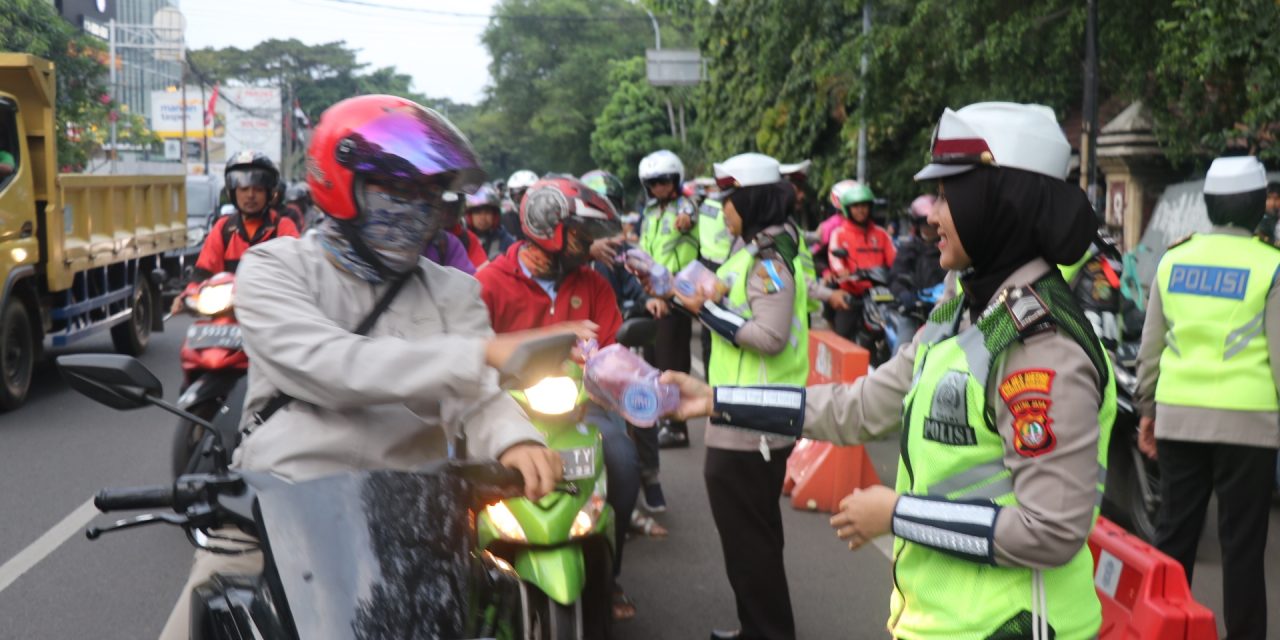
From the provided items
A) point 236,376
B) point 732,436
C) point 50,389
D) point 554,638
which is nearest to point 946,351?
point 554,638

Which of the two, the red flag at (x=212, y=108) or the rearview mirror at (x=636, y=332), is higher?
the red flag at (x=212, y=108)

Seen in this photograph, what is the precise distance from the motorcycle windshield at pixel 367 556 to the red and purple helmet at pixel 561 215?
270cm

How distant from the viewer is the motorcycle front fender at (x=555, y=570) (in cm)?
410

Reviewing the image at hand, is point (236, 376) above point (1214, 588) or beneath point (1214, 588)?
above

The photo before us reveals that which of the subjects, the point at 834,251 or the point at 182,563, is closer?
the point at 182,563

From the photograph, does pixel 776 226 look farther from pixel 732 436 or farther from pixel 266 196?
pixel 266 196

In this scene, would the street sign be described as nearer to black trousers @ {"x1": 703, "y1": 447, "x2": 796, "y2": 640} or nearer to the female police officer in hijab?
black trousers @ {"x1": 703, "y1": 447, "x2": 796, "y2": 640}

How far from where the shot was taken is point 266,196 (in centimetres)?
802

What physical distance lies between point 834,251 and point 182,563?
291 inches

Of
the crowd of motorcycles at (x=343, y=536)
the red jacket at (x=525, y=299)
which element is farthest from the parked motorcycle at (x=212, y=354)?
the crowd of motorcycles at (x=343, y=536)

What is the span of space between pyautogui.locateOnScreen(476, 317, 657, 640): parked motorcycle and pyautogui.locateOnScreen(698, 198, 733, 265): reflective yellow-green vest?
6.18 meters

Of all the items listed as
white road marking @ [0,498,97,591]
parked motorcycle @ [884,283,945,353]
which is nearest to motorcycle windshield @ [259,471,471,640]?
white road marking @ [0,498,97,591]

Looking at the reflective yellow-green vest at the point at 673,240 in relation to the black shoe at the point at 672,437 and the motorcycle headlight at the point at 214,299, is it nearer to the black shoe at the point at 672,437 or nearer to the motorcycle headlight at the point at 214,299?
the black shoe at the point at 672,437

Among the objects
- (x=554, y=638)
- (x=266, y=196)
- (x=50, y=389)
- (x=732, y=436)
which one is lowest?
(x=50, y=389)
